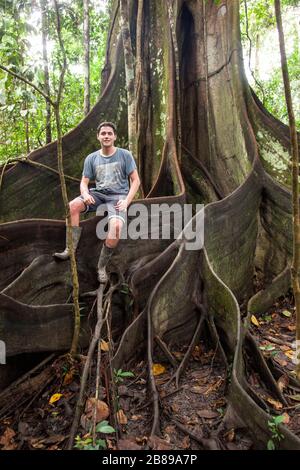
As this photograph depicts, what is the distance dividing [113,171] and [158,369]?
5.75 ft

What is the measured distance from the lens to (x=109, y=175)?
346 centimetres

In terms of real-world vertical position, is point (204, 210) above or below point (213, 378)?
above

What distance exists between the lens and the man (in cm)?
322

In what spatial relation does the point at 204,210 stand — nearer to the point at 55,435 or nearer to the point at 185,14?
the point at 55,435

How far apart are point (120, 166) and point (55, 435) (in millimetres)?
2221

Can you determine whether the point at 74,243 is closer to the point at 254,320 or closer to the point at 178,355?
the point at 178,355

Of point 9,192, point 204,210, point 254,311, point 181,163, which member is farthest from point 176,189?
point 9,192

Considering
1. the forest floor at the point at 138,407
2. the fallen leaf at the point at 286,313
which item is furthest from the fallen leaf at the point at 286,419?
the fallen leaf at the point at 286,313

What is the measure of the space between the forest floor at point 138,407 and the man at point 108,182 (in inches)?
38.0

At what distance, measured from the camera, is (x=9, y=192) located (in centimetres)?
428

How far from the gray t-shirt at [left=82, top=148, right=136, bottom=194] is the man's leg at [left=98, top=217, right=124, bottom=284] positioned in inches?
17.5

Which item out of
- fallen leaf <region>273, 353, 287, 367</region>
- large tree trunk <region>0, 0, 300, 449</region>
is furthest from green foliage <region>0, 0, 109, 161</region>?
fallen leaf <region>273, 353, 287, 367</region>

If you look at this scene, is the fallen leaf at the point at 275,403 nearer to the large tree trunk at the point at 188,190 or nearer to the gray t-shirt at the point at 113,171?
the large tree trunk at the point at 188,190

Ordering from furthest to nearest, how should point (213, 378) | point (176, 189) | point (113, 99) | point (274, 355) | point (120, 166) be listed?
point (113, 99), point (176, 189), point (120, 166), point (274, 355), point (213, 378)
